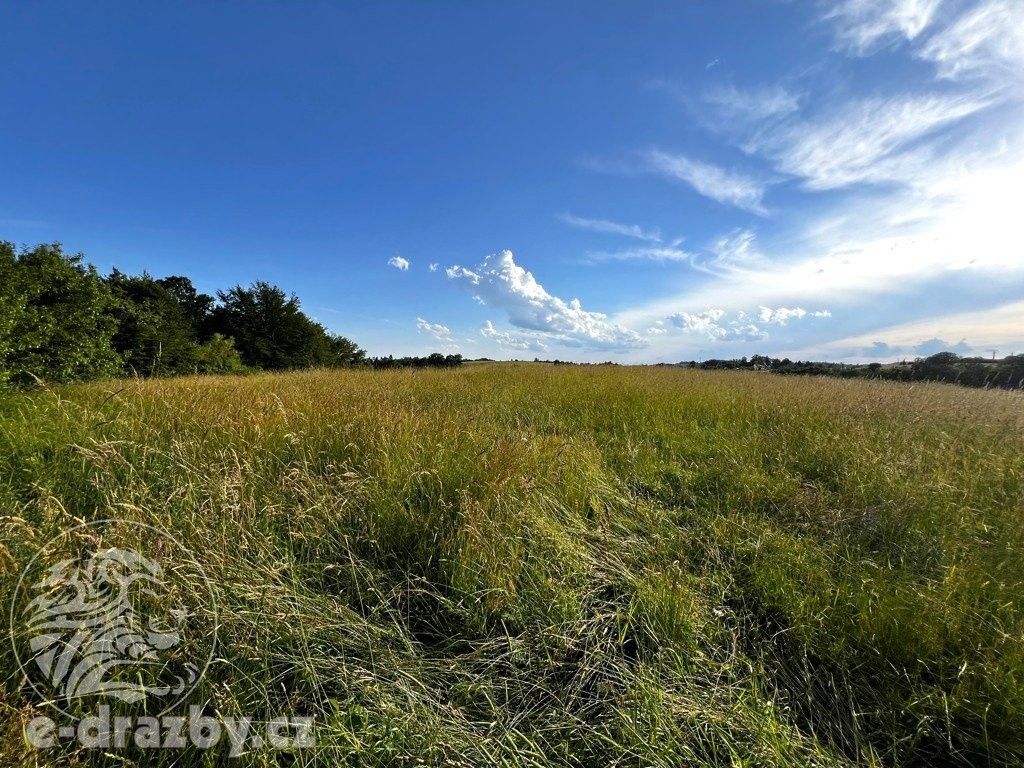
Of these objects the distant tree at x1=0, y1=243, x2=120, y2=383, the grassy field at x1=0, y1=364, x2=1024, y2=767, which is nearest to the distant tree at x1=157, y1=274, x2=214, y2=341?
the distant tree at x1=0, y1=243, x2=120, y2=383

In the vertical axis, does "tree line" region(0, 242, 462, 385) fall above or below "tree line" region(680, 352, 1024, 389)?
above

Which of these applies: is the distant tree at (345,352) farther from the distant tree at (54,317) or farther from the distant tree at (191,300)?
the distant tree at (54,317)

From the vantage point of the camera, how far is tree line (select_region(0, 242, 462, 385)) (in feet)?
24.9

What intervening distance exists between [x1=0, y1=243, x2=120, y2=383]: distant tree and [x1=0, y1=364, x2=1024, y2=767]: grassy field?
21.5 feet

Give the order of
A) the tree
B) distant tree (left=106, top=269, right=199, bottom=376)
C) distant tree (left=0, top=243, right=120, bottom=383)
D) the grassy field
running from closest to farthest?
the grassy field → distant tree (left=0, top=243, right=120, bottom=383) → distant tree (left=106, top=269, right=199, bottom=376) → the tree

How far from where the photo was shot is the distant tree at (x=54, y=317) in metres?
7.46

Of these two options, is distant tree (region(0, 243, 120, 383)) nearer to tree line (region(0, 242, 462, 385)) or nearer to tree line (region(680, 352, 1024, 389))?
tree line (region(0, 242, 462, 385))

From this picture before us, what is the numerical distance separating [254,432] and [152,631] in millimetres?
1860

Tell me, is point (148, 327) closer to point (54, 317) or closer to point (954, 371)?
point (54, 317)

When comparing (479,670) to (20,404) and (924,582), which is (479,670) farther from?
(20,404)

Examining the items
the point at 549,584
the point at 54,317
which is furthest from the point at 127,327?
the point at 549,584

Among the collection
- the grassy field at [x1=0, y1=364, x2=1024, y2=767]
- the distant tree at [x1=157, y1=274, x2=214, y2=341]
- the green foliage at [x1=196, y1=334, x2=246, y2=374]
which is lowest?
the grassy field at [x1=0, y1=364, x2=1024, y2=767]

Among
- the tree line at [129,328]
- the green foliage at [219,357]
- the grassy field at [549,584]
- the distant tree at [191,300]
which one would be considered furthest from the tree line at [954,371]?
the distant tree at [191,300]

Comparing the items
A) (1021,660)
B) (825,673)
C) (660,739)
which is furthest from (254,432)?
(1021,660)
